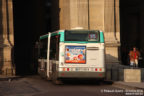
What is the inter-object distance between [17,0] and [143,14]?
16.9 meters

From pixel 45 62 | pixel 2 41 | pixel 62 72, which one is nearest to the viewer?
pixel 62 72

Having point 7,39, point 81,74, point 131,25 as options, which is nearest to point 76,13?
point 7,39

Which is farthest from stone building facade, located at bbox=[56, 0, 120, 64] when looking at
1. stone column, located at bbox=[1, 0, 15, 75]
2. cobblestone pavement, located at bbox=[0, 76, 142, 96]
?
cobblestone pavement, located at bbox=[0, 76, 142, 96]

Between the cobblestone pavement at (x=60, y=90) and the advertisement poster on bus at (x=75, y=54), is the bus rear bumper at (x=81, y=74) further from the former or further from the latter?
the advertisement poster on bus at (x=75, y=54)

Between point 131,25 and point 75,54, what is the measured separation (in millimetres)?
30585

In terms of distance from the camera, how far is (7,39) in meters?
25.8

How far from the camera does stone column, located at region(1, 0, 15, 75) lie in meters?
25.6

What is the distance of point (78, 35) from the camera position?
17.7m

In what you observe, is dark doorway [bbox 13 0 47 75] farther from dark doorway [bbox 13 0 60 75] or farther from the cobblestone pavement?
the cobblestone pavement

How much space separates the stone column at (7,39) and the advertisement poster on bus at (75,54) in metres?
9.33

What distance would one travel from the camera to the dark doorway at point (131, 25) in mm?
43781

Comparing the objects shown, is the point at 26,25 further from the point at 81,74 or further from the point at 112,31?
the point at 81,74

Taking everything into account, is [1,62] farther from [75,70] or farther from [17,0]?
[17,0]

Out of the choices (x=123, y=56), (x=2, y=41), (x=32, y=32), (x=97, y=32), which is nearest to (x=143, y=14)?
(x=123, y=56)
